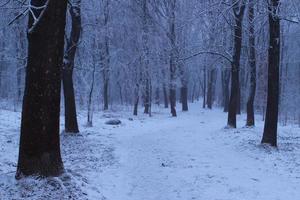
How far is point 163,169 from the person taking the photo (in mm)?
11211

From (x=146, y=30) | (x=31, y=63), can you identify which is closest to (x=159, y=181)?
(x=31, y=63)

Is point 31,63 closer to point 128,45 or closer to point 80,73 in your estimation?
point 80,73

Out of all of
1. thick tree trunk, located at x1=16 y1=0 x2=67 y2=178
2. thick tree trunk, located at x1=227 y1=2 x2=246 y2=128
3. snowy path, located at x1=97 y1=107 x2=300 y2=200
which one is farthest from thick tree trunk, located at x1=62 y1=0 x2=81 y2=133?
thick tree trunk, located at x1=16 y1=0 x2=67 y2=178

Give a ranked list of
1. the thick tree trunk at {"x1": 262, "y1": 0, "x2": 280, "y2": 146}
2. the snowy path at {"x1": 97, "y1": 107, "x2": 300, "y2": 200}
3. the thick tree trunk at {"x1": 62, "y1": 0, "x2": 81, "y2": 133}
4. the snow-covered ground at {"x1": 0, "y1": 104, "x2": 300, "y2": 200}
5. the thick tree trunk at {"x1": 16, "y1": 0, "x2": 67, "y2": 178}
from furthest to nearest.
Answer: the thick tree trunk at {"x1": 62, "y1": 0, "x2": 81, "y2": 133}, the thick tree trunk at {"x1": 262, "y1": 0, "x2": 280, "y2": 146}, the snowy path at {"x1": 97, "y1": 107, "x2": 300, "y2": 200}, the snow-covered ground at {"x1": 0, "y1": 104, "x2": 300, "y2": 200}, the thick tree trunk at {"x1": 16, "y1": 0, "x2": 67, "y2": 178}

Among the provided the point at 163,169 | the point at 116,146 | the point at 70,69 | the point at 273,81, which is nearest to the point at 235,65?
the point at 273,81

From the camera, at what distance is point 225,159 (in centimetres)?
1295

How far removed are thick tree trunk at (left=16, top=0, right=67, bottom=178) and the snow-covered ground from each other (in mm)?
391

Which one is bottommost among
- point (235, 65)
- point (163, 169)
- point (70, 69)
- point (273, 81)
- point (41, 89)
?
point (163, 169)

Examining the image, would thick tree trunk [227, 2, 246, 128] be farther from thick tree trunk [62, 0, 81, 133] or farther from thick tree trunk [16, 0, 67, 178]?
thick tree trunk [16, 0, 67, 178]

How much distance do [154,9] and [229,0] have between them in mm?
18996

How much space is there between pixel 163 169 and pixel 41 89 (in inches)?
197

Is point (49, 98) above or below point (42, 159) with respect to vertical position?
above

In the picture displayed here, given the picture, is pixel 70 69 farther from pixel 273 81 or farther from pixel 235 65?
pixel 235 65

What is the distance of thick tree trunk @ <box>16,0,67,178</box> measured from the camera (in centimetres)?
729
